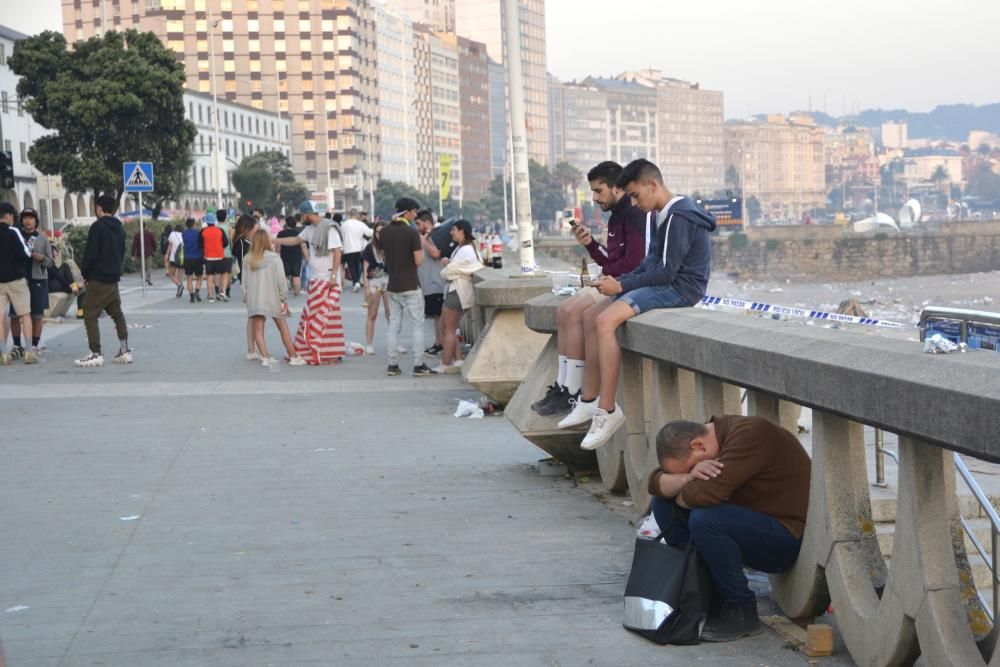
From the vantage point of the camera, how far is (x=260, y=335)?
16422mm

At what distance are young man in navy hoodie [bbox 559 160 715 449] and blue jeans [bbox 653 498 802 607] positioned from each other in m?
1.87

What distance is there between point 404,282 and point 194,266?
49.5ft

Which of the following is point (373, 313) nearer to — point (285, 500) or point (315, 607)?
point (285, 500)

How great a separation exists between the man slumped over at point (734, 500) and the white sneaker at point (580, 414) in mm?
2198

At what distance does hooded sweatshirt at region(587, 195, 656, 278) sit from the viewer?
27.0 ft

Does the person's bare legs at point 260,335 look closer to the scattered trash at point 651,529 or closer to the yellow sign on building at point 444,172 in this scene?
the scattered trash at point 651,529

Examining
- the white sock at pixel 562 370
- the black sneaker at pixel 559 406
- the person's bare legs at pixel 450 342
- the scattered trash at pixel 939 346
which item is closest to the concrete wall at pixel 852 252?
the person's bare legs at pixel 450 342

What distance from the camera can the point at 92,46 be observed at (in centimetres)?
5494

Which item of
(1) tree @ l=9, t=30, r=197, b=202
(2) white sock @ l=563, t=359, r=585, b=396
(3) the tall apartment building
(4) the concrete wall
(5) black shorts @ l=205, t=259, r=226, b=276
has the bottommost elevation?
(4) the concrete wall

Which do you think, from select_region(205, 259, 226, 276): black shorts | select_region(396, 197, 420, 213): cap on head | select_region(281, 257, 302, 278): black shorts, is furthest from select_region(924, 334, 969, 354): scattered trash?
select_region(281, 257, 302, 278): black shorts

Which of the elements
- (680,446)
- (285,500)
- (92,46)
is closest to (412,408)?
(285,500)

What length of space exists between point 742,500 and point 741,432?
234 mm

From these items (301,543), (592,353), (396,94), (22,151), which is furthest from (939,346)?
(396,94)

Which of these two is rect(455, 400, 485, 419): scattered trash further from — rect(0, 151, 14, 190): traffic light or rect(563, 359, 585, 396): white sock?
rect(0, 151, 14, 190): traffic light
